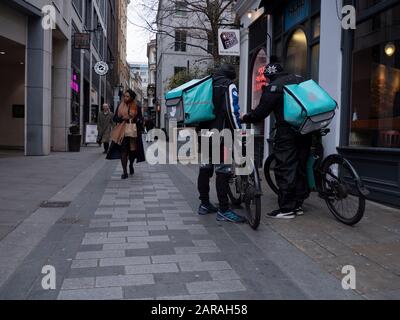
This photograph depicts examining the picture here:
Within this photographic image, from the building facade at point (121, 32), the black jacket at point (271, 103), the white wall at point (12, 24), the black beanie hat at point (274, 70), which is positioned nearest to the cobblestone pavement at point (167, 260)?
the black jacket at point (271, 103)

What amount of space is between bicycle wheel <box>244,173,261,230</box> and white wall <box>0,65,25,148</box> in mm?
15588

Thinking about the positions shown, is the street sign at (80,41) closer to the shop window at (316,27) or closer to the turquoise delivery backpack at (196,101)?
the shop window at (316,27)

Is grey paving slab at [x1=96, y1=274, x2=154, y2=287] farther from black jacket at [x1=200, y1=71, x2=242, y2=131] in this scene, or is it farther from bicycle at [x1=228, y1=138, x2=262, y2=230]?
black jacket at [x1=200, y1=71, x2=242, y2=131]

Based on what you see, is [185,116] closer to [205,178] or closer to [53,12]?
[205,178]

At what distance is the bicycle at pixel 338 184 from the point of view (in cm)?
551

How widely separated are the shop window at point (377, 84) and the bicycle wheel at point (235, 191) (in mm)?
2257

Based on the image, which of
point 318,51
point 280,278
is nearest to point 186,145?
A: point 318,51

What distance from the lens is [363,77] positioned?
7.80m

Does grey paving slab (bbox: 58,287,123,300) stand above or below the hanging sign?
below

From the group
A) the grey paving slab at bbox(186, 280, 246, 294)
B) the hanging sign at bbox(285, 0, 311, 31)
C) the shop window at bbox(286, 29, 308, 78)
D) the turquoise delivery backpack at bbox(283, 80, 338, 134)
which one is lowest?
the grey paving slab at bbox(186, 280, 246, 294)

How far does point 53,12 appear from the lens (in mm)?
15578

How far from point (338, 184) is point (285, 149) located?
764 millimetres

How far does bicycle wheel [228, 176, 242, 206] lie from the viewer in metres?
Result: 6.49

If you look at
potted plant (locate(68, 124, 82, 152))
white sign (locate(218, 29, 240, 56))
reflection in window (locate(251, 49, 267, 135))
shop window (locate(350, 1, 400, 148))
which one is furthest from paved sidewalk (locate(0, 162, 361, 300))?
potted plant (locate(68, 124, 82, 152))
